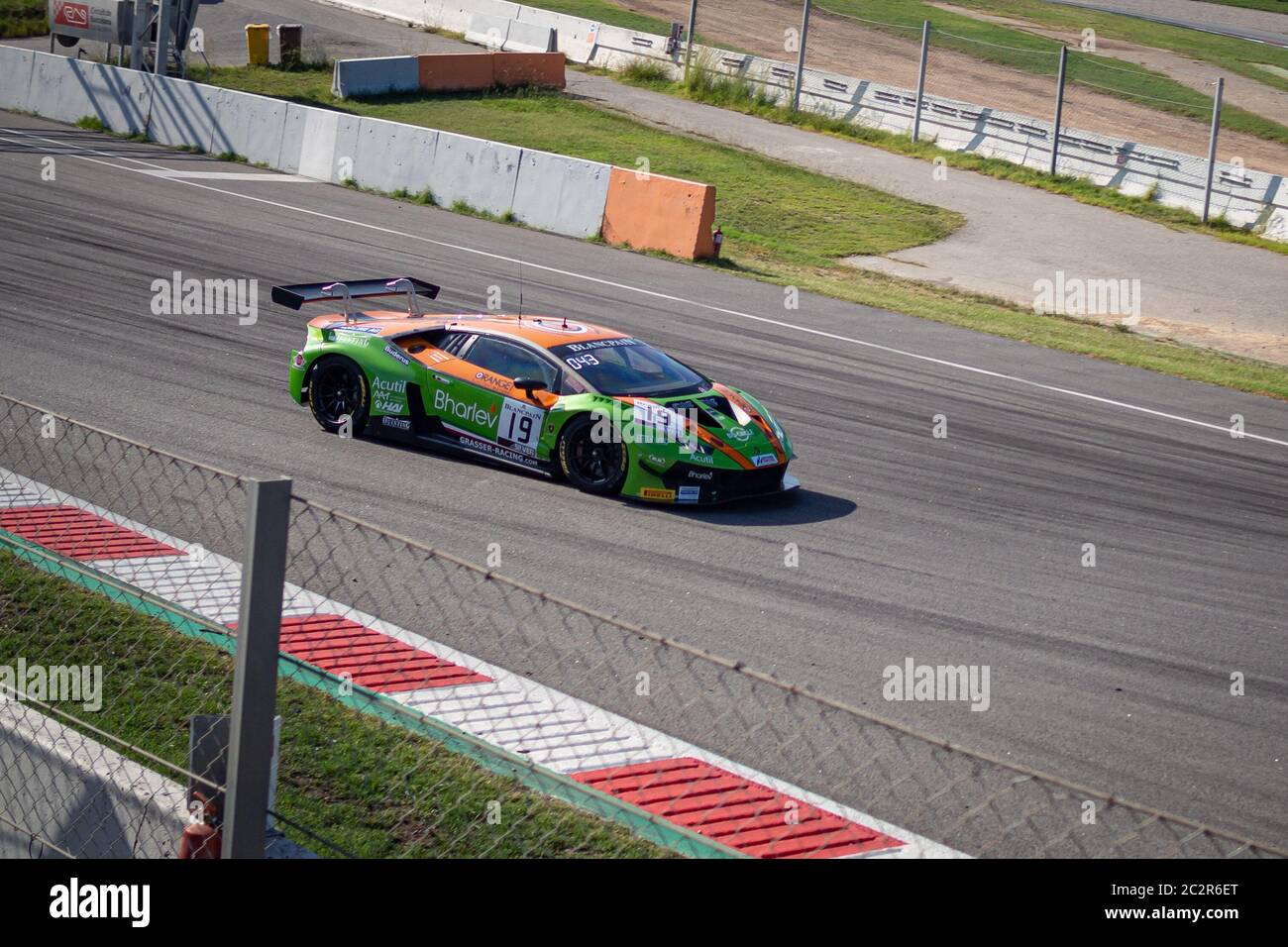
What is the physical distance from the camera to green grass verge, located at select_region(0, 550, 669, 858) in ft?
19.1

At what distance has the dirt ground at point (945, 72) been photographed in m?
35.5

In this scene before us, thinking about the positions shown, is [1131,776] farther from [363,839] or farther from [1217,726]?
[363,839]

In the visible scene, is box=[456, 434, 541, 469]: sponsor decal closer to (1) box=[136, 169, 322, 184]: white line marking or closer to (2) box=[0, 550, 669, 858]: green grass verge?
(2) box=[0, 550, 669, 858]: green grass verge

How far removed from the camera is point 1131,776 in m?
7.28

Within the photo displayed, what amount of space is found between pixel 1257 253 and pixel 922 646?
22.1 meters

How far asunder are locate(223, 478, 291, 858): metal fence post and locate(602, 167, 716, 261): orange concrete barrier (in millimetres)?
20870

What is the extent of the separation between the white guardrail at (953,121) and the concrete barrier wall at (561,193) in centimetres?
1302

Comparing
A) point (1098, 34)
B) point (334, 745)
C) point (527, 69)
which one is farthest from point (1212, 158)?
→ point (334, 745)

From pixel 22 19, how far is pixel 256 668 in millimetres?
45595

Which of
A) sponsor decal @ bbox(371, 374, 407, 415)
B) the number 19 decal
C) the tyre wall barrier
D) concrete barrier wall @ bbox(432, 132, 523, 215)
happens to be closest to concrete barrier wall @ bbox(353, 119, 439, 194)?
concrete barrier wall @ bbox(432, 132, 523, 215)

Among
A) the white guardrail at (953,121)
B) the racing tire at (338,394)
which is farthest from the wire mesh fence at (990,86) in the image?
the racing tire at (338,394)

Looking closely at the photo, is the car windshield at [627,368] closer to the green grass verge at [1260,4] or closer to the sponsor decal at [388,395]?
the sponsor decal at [388,395]
